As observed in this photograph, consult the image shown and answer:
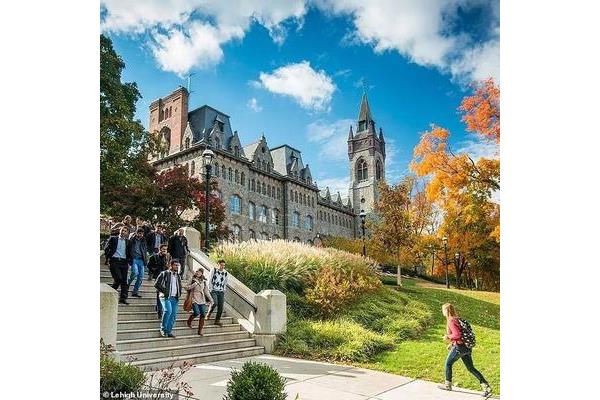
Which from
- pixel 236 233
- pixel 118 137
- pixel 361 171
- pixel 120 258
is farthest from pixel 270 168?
pixel 120 258

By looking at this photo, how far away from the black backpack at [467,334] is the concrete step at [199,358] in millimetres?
1848

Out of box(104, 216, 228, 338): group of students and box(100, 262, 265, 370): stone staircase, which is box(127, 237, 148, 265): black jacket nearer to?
box(104, 216, 228, 338): group of students

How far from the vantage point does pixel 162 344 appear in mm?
3895

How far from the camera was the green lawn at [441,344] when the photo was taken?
9.16ft

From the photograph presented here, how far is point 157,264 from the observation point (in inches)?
199

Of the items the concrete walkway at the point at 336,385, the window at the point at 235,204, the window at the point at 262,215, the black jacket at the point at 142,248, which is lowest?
the concrete walkway at the point at 336,385

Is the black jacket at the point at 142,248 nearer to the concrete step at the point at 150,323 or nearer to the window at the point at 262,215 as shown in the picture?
the concrete step at the point at 150,323

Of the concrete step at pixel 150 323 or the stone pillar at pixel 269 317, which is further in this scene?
the stone pillar at pixel 269 317

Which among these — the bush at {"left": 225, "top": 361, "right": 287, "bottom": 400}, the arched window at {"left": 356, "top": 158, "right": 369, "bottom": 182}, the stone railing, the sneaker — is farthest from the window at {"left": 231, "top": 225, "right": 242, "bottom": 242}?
the sneaker

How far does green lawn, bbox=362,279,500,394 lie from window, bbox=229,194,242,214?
139 cm

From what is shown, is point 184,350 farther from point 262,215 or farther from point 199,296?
point 262,215

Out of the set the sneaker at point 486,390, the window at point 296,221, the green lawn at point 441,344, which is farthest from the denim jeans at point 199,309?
the sneaker at point 486,390
